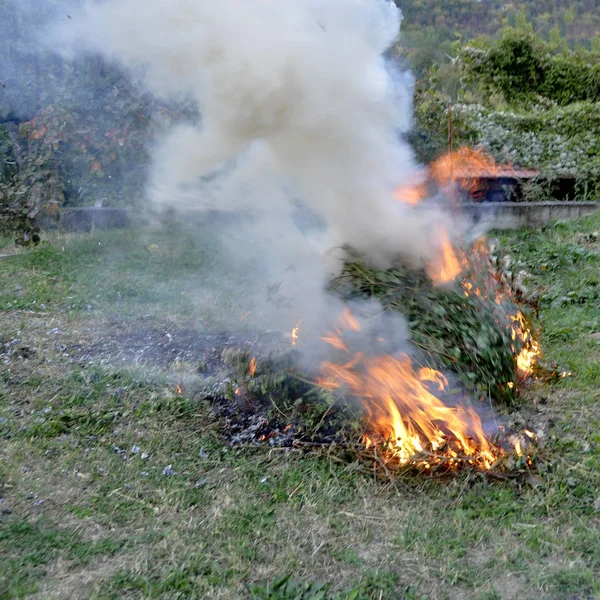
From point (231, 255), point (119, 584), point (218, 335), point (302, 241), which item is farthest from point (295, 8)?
point (231, 255)

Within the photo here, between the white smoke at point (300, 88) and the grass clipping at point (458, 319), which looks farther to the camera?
the white smoke at point (300, 88)

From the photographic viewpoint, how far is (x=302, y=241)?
4941 mm

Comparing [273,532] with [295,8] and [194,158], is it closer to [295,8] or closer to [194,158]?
[194,158]

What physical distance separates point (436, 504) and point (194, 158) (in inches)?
112

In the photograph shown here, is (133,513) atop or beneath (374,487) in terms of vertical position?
beneath

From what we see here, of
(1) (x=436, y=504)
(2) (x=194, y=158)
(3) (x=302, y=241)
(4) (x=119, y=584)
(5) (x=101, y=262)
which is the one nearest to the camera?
(4) (x=119, y=584)

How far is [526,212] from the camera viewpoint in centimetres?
911

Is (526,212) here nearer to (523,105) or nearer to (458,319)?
(523,105)

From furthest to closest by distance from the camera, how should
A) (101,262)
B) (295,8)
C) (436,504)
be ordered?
(101,262) → (295,8) → (436,504)

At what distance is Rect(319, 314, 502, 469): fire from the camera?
138 inches

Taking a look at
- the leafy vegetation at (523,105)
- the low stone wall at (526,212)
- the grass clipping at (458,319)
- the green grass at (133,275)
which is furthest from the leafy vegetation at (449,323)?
the low stone wall at (526,212)

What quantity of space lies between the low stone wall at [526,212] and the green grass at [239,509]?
14.4 ft

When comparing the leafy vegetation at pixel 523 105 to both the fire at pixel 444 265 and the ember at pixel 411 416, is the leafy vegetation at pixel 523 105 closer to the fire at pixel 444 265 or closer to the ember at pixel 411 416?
the fire at pixel 444 265

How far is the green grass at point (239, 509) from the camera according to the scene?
9.02ft
